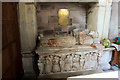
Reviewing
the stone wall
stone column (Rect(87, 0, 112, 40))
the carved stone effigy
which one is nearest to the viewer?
the carved stone effigy

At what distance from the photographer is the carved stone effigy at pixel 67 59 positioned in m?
2.15

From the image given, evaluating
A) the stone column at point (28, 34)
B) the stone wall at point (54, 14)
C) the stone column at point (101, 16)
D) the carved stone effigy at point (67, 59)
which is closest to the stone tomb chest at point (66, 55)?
the carved stone effigy at point (67, 59)

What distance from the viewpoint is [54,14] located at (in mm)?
2895

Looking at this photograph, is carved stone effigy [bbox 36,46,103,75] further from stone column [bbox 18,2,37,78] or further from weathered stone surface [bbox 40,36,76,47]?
stone column [bbox 18,2,37,78]

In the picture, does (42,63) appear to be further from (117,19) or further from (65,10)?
(117,19)

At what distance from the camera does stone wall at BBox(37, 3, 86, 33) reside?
2832 millimetres

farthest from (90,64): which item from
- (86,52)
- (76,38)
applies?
(76,38)

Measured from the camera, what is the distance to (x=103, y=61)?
278 cm

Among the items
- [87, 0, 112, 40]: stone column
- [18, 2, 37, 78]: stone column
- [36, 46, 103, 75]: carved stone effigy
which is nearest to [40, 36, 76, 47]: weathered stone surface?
[36, 46, 103, 75]: carved stone effigy

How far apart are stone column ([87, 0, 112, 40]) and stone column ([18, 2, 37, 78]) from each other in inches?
75.2

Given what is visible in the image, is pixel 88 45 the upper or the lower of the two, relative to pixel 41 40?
lower

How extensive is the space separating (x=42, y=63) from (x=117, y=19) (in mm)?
2936

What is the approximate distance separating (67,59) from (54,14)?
5.32 feet

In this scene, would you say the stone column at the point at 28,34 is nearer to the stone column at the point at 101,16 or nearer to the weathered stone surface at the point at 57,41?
the weathered stone surface at the point at 57,41
